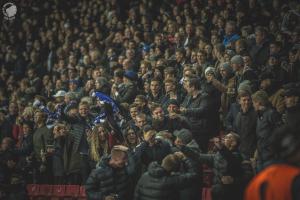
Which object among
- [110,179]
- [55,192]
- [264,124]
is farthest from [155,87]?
[264,124]

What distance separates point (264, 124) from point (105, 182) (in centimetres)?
228

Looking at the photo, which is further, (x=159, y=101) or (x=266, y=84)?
(x=159, y=101)

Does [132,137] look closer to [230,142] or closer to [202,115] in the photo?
[202,115]

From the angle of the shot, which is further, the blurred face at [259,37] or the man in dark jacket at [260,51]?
the blurred face at [259,37]

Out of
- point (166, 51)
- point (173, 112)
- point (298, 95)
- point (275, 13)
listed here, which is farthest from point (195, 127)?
point (275, 13)

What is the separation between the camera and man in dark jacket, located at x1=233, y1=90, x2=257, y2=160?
31.6 feet

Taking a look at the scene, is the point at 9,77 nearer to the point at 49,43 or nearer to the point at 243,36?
the point at 49,43

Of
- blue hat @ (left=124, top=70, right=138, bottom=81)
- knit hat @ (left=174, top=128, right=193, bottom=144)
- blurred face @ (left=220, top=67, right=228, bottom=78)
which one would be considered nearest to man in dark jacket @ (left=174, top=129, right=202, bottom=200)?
knit hat @ (left=174, top=128, right=193, bottom=144)

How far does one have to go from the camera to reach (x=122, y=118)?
38.7ft

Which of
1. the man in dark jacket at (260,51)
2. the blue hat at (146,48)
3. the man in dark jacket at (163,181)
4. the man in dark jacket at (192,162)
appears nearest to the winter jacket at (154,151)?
the man in dark jacket at (192,162)

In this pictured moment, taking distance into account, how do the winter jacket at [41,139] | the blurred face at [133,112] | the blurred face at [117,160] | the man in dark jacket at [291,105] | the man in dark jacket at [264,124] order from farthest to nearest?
the winter jacket at [41,139]
the blurred face at [133,112]
the blurred face at [117,160]
the man in dark jacket at [291,105]
the man in dark jacket at [264,124]

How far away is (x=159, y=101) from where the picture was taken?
39.2 ft

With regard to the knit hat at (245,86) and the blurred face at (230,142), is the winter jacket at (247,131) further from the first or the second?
the blurred face at (230,142)

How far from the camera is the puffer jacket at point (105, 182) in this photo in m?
9.11
